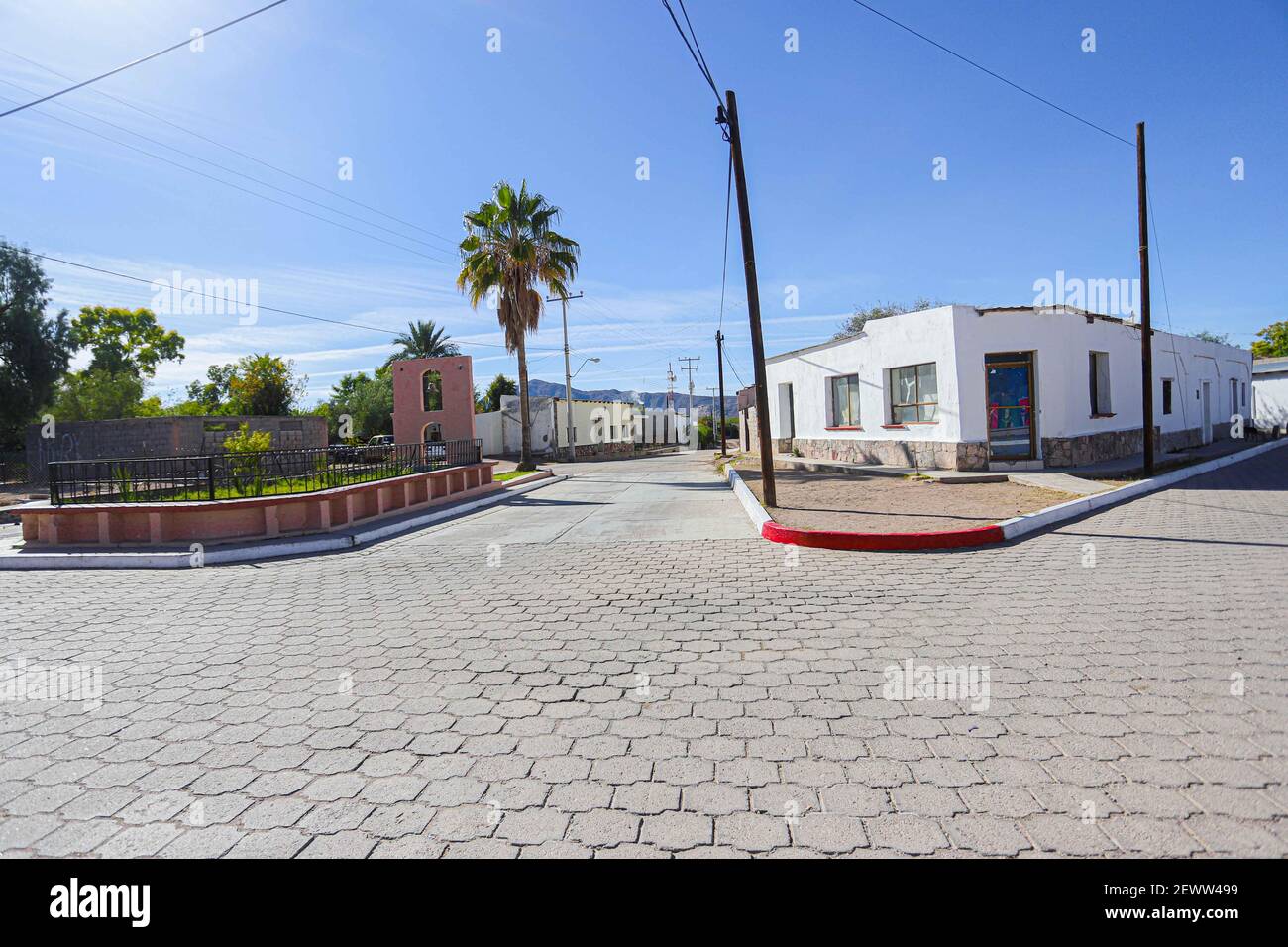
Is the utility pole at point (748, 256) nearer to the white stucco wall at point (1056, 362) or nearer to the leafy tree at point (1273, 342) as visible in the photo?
the white stucco wall at point (1056, 362)

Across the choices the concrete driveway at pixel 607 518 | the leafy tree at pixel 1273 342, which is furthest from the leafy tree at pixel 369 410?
the leafy tree at pixel 1273 342

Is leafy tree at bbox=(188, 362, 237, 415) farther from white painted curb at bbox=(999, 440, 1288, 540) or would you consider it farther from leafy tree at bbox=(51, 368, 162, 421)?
white painted curb at bbox=(999, 440, 1288, 540)

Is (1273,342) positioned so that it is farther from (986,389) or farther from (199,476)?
(199,476)

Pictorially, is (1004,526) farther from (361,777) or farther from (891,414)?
(891,414)

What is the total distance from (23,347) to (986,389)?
44.3 meters

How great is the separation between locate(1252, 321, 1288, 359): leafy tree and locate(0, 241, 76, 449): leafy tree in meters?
89.4

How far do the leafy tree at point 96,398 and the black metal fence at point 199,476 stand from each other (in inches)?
1299

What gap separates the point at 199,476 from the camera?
488 inches

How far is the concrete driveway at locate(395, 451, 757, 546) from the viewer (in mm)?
11219

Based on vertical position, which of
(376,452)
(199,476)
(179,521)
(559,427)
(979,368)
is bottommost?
(179,521)

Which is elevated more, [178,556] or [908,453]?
[908,453]

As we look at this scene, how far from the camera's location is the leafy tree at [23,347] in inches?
1356

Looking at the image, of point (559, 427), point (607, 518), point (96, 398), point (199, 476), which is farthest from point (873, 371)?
point (96, 398)
